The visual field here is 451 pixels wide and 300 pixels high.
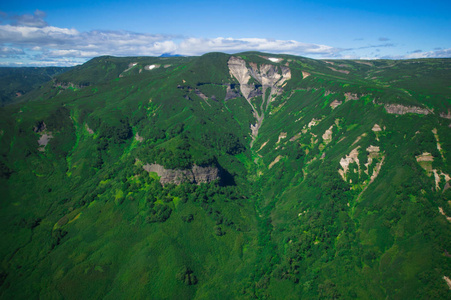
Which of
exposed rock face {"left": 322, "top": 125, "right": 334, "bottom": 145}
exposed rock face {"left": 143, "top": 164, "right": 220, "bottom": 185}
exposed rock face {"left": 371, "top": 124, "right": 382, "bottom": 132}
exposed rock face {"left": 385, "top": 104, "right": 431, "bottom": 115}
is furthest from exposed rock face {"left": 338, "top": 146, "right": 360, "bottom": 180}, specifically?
exposed rock face {"left": 143, "top": 164, "right": 220, "bottom": 185}

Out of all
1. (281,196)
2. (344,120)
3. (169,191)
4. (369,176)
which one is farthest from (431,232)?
(169,191)

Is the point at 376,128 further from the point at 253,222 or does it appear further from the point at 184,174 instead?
the point at 184,174

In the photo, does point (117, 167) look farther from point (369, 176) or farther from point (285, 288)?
point (369, 176)

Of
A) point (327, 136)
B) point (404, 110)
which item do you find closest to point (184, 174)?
point (327, 136)

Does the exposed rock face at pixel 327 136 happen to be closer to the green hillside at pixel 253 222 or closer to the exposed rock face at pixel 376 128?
the green hillside at pixel 253 222

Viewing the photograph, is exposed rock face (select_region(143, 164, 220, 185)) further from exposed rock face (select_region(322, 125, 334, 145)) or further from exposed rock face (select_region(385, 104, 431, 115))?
exposed rock face (select_region(385, 104, 431, 115))

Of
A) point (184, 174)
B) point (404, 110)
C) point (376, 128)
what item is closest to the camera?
point (184, 174)

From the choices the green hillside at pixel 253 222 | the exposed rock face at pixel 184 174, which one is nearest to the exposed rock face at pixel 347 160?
the green hillside at pixel 253 222
